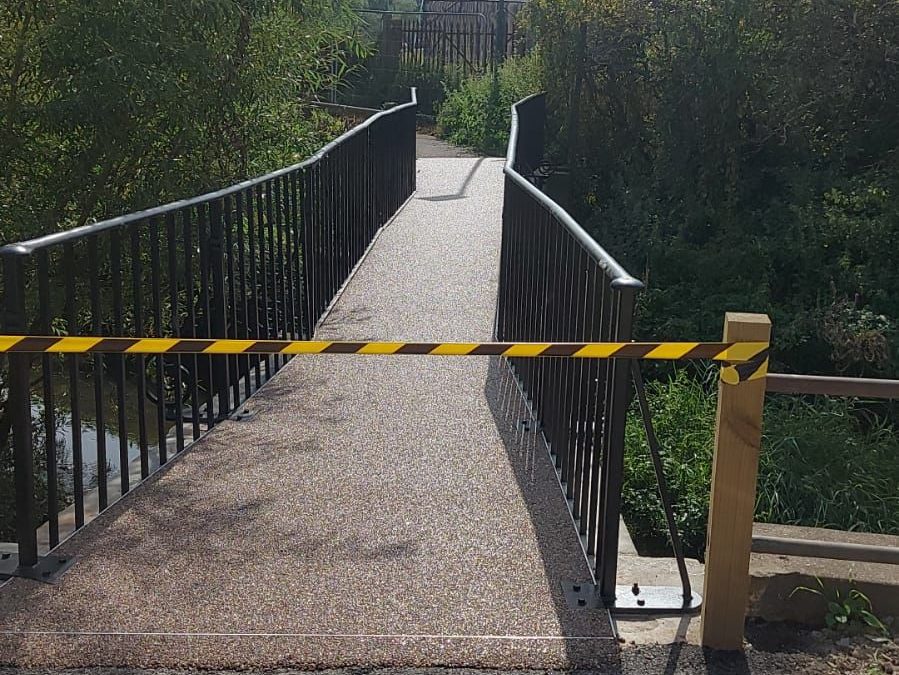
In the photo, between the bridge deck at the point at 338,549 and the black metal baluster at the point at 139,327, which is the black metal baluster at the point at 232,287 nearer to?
the bridge deck at the point at 338,549

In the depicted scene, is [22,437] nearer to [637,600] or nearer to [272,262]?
[637,600]

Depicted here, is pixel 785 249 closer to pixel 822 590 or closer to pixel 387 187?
pixel 387 187

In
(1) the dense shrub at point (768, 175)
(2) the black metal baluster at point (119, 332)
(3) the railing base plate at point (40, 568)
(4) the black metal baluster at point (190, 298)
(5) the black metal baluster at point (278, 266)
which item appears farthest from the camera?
(1) the dense shrub at point (768, 175)

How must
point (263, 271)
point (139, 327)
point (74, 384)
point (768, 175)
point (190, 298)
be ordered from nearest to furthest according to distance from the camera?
1. point (74, 384)
2. point (139, 327)
3. point (190, 298)
4. point (263, 271)
5. point (768, 175)

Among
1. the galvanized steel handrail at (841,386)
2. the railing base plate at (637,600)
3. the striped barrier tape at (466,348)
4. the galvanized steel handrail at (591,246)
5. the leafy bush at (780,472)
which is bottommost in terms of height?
the leafy bush at (780,472)

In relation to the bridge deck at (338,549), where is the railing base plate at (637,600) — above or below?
above

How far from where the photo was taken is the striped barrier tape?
3.75 metres

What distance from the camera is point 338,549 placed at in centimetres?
465

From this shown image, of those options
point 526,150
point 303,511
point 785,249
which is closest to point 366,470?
point 303,511

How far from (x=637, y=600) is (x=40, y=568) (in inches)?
A: 86.5

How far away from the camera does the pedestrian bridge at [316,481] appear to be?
12.9 ft

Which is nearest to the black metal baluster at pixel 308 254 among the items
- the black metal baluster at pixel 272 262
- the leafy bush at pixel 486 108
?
the black metal baluster at pixel 272 262

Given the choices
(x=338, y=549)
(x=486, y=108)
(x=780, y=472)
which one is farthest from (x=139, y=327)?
(x=486, y=108)

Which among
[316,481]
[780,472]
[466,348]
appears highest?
[466,348]
